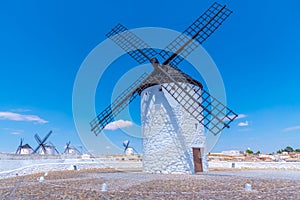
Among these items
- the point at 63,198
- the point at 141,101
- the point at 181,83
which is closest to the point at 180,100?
the point at 181,83

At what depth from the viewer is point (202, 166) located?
39.1 ft

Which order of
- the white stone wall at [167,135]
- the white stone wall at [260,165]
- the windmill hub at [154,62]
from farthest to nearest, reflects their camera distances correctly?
1. the white stone wall at [260,165]
2. the windmill hub at [154,62]
3. the white stone wall at [167,135]

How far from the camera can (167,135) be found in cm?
1145

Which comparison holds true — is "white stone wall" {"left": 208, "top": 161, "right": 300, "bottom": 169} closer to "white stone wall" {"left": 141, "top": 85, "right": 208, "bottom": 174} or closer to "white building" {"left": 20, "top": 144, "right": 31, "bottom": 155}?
"white stone wall" {"left": 141, "top": 85, "right": 208, "bottom": 174}

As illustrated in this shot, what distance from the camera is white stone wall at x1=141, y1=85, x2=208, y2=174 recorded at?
441 inches

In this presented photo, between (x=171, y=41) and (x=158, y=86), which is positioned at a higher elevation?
(x=171, y=41)

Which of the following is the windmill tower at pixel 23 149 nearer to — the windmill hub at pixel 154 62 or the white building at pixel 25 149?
the white building at pixel 25 149

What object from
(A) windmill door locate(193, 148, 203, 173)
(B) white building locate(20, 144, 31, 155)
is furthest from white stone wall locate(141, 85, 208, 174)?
(B) white building locate(20, 144, 31, 155)

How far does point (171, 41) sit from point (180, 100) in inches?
155

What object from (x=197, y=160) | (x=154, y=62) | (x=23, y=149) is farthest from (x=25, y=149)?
(x=197, y=160)

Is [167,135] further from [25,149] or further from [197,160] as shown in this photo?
[25,149]

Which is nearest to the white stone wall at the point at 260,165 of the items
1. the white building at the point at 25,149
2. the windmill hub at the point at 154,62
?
the windmill hub at the point at 154,62

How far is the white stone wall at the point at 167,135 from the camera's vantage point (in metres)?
11.2

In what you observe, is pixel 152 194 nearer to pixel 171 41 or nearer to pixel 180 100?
pixel 180 100
